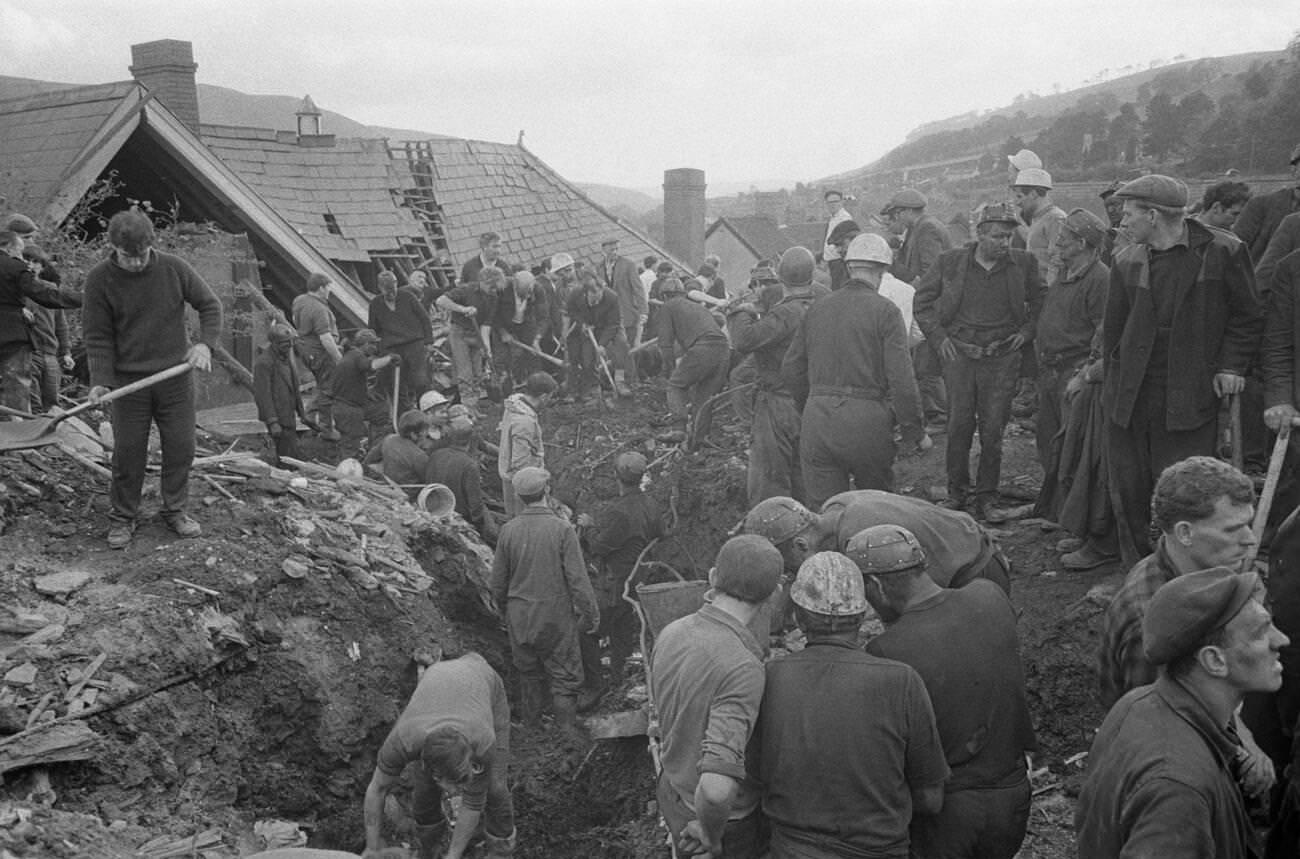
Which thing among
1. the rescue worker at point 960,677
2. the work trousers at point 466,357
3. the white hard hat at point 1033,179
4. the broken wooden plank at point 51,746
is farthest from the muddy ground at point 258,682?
the work trousers at point 466,357

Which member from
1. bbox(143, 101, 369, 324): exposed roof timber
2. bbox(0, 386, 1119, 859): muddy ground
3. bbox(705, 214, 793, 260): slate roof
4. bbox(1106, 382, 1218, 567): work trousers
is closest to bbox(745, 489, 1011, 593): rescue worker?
bbox(0, 386, 1119, 859): muddy ground

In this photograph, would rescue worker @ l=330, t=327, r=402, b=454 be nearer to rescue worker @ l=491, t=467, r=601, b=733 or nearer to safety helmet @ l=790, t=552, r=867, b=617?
rescue worker @ l=491, t=467, r=601, b=733

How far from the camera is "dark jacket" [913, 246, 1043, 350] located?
6660 millimetres

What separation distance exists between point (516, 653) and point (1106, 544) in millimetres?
3954

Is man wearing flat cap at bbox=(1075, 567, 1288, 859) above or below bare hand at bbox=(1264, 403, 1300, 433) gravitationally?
below

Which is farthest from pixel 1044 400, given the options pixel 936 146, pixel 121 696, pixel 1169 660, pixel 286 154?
pixel 936 146

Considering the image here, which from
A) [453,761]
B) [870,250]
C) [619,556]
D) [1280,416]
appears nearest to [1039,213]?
[870,250]

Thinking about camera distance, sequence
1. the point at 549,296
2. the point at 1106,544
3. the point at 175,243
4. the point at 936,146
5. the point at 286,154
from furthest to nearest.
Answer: the point at 936,146 < the point at 286,154 < the point at 549,296 < the point at 175,243 < the point at 1106,544

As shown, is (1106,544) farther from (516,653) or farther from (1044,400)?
(516,653)

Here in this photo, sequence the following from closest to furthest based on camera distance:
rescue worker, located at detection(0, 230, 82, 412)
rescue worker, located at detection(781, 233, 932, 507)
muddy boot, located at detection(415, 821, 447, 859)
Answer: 1. muddy boot, located at detection(415, 821, 447, 859)
2. rescue worker, located at detection(781, 233, 932, 507)
3. rescue worker, located at detection(0, 230, 82, 412)

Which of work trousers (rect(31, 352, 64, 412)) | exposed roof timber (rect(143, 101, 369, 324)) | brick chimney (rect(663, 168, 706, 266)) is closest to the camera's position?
work trousers (rect(31, 352, 64, 412))

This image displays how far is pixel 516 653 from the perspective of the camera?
691cm

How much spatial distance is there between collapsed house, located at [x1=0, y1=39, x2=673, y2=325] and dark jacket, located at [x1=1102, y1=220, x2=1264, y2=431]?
36.0ft

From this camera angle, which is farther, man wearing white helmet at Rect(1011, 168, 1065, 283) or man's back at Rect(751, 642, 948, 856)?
man wearing white helmet at Rect(1011, 168, 1065, 283)
